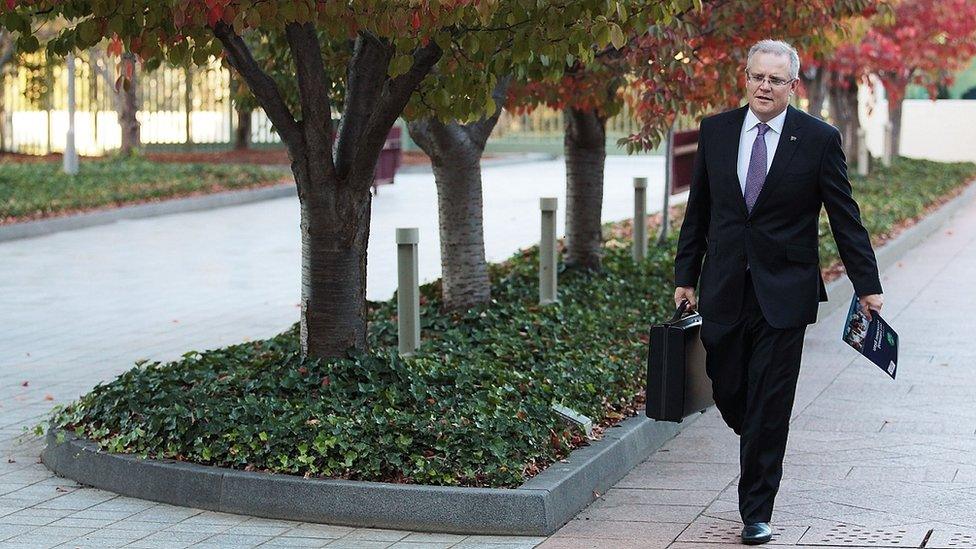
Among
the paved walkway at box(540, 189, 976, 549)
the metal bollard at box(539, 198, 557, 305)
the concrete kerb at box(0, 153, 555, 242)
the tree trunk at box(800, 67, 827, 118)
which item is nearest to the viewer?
the paved walkway at box(540, 189, 976, 549)

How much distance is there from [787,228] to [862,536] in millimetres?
1165

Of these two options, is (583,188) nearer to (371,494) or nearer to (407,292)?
(407,292)

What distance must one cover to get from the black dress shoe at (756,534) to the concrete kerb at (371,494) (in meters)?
0.74

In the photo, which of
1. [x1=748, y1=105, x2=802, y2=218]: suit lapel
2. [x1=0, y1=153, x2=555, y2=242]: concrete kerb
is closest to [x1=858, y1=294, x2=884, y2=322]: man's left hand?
[x1=748, y1=105, x2=802, y2=218]: suit lapel

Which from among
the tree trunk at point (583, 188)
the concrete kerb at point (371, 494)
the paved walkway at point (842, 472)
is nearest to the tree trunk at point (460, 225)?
the paved walkway at point (842, 472)

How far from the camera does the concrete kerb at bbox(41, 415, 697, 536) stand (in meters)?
6.21

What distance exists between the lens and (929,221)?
20734mm

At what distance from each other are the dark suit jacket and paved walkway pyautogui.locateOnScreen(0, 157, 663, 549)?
1241 mm

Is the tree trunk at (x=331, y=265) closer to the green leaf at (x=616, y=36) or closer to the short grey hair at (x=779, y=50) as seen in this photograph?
the green leaf at (x=616, y=36)

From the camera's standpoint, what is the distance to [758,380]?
5973 mm

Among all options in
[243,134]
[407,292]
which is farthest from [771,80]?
[243,134]

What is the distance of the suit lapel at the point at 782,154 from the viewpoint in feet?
19.4

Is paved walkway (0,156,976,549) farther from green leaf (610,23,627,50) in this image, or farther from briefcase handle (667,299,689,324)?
green leaf (610,23,627,50)

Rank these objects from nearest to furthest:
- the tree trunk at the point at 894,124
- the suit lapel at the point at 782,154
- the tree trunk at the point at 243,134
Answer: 1. the suit lapel at the point at 782,154
2. the tree trunk at the point at 894,124
3. the tree trunk at the point at 243,134
